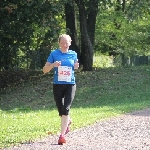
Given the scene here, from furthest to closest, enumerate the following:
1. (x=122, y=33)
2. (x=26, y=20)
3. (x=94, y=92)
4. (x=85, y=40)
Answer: (x=122, y=33), (x=85, y=40), (x=26, y=20), (x=94, y=92)

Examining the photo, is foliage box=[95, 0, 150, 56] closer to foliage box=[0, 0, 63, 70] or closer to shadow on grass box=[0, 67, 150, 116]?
foliage box=[0, 0, 63, 70]

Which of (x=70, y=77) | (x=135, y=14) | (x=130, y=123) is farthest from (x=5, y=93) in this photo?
(x=70, y=77)

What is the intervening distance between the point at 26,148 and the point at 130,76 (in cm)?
1458

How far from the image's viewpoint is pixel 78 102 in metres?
16.3

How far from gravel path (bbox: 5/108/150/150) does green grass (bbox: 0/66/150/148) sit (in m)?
0.39

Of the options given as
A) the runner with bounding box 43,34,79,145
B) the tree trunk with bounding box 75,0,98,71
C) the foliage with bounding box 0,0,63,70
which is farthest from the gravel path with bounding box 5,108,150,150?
the tree trunk with bounding box 75,0,98,71

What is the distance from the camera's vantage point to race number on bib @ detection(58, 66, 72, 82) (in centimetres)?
784

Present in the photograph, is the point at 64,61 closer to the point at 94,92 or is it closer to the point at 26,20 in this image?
the point at 94,92

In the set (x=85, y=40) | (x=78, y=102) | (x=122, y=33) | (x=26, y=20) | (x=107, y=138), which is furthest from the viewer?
(x=122, y=33)

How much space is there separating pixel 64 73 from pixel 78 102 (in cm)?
853

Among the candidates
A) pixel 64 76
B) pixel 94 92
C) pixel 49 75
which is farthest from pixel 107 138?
pixel 49 75

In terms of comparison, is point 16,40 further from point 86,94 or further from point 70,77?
point 70,77

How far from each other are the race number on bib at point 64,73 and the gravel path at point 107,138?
113cm

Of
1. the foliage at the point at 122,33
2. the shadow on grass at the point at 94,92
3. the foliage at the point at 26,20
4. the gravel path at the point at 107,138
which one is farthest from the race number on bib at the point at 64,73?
the foliage at the point at 122,33
